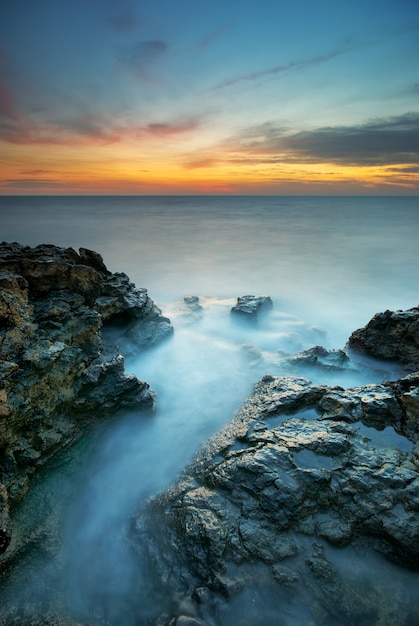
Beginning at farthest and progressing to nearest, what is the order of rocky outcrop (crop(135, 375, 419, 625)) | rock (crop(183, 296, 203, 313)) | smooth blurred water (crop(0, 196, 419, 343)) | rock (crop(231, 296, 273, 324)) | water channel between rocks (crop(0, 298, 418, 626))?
smooth blurred water (crop(0, 196, 419, 343))
rock (crop(183, 296, 203, 313))
rock (crop(231, 296, 273, 324))
water channel between rocks (crop(0, 298, 418, 626))
rocky outcrop (crop(135, 375, 419, 625))

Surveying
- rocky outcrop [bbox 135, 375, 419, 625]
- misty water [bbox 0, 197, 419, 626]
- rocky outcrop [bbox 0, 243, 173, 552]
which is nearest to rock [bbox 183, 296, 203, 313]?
misty water [bbox 0, 197, 419, 626]

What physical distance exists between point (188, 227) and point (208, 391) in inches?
1504

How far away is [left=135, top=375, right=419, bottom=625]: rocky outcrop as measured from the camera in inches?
148

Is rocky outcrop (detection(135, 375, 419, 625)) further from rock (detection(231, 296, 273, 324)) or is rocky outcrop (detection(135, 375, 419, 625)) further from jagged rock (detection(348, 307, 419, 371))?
rock (detection(231, 296, 273, 324))

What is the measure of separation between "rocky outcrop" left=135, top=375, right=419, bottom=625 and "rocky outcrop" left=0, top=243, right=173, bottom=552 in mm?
1858

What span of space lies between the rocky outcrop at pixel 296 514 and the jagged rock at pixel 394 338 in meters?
2.42

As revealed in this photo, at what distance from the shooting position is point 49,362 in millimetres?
5125

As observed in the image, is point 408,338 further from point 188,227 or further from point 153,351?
point 188,227

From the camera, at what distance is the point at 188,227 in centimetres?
4372

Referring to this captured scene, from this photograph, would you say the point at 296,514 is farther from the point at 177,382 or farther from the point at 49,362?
the point at 177,382

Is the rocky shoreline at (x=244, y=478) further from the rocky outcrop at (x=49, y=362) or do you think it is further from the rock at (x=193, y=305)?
the rock at (x=193, y=305)

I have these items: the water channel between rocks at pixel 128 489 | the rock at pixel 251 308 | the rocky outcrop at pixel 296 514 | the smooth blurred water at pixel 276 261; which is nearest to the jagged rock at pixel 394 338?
the water channel between rocks at pixel 128 489

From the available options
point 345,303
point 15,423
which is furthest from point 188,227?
point 15,423

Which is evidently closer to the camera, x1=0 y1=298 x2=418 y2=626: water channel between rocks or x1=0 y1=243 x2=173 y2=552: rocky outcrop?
x1=0 y1=298 x2=418 y2=626: water channel between rocks
